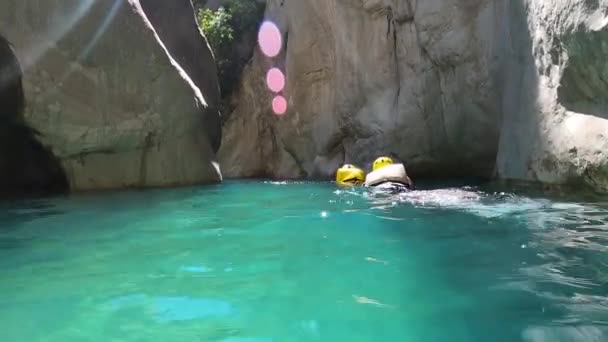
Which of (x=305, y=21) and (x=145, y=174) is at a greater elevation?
(x=305, y=21)

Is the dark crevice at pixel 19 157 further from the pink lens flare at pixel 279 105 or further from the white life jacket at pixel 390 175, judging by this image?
the pink lens flare at pixel 279 105

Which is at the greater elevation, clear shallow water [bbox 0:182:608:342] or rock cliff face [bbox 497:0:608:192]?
rock cliff face [bbox 497:0:608:192]

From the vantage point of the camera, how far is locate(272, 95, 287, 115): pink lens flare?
2022cm

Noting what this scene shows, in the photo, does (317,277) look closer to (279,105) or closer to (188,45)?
(188,45)

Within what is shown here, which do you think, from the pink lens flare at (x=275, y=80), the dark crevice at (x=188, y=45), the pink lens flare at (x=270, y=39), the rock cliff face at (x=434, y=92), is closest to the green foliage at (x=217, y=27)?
the pink lens flare at (x=270, y=39)

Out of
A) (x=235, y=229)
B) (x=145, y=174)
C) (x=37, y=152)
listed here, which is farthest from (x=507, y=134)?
(x=37, y=152)

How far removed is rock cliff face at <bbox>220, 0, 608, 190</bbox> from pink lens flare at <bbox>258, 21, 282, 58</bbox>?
396mm

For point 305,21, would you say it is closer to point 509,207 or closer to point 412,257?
point 509,207

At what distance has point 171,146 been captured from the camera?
12055 millimetres

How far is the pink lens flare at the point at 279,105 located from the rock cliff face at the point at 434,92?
365 mm

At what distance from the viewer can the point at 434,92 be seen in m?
13.0

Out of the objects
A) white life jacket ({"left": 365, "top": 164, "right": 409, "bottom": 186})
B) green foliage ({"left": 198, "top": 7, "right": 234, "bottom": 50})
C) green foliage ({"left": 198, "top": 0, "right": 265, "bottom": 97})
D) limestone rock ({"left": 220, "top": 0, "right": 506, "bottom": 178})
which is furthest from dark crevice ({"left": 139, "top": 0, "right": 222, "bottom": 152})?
green foliage ({"left": 198, "top": 0, "right": 265, "bottom": 97})

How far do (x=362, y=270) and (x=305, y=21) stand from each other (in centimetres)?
1575

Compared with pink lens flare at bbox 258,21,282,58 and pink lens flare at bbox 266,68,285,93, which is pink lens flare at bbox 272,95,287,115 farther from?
pink lens flare at bbox 258,21,282,58
